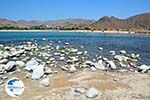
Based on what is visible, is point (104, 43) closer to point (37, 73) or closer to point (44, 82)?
point (37, 73)

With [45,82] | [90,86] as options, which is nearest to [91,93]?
[90,86]

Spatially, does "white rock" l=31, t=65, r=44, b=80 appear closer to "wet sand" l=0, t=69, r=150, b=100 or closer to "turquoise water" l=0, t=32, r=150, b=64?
"wet sand" l=0, t=69, r=150, b=100

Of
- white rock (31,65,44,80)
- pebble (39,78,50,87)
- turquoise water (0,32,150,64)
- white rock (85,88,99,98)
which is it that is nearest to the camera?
white rock (85,88,99,98)

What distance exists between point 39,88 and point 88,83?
98.7 inches

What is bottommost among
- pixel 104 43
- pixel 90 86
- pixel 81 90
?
pixel 104 43

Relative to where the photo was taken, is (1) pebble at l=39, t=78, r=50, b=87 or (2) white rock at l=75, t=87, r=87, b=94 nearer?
(2) white rock at l=75, t=87, r=87, b=94

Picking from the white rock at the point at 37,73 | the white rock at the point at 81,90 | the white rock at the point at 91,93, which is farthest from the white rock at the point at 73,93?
the white rock at the point at 37,73

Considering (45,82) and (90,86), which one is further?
Result: (45,82)

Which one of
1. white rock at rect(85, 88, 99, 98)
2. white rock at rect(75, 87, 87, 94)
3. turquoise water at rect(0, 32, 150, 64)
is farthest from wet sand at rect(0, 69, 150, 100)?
turquoise water at rect(0, 32, 150, 64)

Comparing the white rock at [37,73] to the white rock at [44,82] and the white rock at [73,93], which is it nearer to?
the white rock at [44,82]

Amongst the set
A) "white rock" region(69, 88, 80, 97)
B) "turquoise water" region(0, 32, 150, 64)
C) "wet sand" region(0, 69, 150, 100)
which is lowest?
"turquoise water" region(0, 32, 150, 64)

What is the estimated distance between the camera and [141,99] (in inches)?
543

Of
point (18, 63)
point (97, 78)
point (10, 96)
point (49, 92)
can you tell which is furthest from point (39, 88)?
point (18, 63)

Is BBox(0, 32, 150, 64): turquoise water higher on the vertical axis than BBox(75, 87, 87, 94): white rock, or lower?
lower
